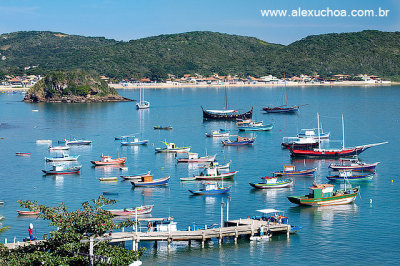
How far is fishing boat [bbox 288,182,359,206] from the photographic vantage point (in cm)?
4838

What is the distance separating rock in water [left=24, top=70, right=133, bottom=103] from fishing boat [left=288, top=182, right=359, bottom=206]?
13288 centimetres

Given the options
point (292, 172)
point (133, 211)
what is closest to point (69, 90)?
point (292, 172)

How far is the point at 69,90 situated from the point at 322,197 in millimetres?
136967

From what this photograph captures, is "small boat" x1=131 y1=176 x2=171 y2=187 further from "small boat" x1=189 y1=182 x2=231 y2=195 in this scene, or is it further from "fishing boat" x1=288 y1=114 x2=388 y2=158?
"fishing boat" x1=288 y1=114 x2=388 y2=158

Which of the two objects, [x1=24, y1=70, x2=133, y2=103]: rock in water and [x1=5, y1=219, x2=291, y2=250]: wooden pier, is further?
[x1=24, y1=70, x2=133, y2=103]: rock in water

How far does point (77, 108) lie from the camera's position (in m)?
152

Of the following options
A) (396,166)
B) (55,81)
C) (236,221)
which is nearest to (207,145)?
(396,166)

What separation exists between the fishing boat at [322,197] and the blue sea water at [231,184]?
58cm

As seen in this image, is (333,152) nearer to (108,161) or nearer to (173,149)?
(173,149)

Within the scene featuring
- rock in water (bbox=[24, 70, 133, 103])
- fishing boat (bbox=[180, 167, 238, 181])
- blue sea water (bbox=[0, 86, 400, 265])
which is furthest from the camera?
rock in water (bbox=[24, 70, 133, 103])

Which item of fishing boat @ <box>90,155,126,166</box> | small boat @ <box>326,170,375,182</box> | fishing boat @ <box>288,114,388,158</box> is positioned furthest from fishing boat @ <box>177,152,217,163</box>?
small boat @ <box>326,170,375,182</box>

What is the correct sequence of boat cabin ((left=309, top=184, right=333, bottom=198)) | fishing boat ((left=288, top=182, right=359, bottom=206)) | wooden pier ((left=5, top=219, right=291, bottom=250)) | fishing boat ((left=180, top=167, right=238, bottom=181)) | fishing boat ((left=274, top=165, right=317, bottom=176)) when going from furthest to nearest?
fishing boat ((left=274, top=165, right=317, bottom=176)) → fishing boat ((left=180, top=167, right=238, bottom=181)) → boat cabin ((left=309, top=184, right=333, bottom=198)) → fishing boat ((left=288, top=182, right=359, bottom=206)) → wooden pier ((left=5, top=219, right=291, bottom=250))

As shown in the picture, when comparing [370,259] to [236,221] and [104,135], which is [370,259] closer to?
[236,221]

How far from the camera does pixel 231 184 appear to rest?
5725 centimetres
